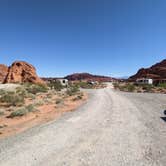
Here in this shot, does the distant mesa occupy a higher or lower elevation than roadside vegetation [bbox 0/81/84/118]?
higher

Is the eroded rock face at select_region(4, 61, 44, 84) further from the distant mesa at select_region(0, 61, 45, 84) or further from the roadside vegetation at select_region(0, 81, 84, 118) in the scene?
the roadside vegetation at select_region(0, 81, 84, 118)

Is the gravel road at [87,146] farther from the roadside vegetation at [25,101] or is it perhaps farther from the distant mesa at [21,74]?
the distant mesa at [21,74]

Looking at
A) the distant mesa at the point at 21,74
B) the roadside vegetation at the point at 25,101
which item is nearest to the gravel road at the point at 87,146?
the roadside vegetation at the point at 25,101

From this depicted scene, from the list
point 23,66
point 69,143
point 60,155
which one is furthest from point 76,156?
point 23,66

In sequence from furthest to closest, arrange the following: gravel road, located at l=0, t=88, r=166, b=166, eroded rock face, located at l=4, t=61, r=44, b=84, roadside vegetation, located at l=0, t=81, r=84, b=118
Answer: eroded rock face, located at l=4, t=61, r=44, b=84 < roadside vegetation, located at l=0, t=81, r=84, b=118 < gravel road, located at l=0, t=88, r=166, b=166

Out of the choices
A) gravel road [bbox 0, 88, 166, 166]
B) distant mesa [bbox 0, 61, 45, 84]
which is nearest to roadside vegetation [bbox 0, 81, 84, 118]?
gravel road [bbox 0, 88, 166, 166]

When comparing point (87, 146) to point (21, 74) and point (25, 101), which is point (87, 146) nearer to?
point (25, 101)

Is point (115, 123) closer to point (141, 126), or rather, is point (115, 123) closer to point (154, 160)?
point (141, 126)

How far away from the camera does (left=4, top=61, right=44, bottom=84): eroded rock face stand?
164 ft

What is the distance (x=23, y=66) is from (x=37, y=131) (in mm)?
51310

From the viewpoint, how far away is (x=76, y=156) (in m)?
4.08

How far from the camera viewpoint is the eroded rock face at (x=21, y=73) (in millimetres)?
49875

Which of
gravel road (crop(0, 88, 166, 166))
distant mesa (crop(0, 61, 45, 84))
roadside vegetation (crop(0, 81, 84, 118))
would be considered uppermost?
A: distant mesa (crop(0, 61, 45, 84))

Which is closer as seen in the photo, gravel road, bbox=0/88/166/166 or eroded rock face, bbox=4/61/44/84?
gravel road, bbox=0/88/166/166
